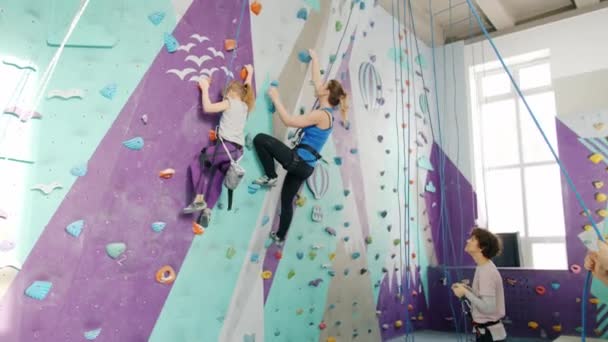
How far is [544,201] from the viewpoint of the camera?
17.5 ft

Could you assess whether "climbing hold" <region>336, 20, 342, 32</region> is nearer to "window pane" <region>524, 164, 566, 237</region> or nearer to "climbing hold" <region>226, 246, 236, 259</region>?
"climbing hold" <region>226, 246, 236, 259</region>

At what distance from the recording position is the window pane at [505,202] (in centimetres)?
545

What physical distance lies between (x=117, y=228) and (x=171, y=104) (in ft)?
2.31

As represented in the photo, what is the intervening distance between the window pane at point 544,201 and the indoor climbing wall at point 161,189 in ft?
7.87

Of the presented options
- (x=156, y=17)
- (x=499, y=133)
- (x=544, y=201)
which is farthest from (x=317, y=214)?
(x=499, y=133)

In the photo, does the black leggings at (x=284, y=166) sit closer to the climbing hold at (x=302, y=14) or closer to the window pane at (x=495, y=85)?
the climbing hold at (x=302, y=14)

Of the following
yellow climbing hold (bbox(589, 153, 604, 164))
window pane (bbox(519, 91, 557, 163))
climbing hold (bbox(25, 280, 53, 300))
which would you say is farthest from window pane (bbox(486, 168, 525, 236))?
climbing hold (bbox(25, 280, 53, 300))

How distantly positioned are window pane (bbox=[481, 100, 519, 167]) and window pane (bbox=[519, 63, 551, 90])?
0.26 m

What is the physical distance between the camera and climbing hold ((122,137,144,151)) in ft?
7.59

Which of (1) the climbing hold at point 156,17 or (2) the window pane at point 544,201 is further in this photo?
(2) the window pane at point 544,201

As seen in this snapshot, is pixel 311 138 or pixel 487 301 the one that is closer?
pixel 487 301

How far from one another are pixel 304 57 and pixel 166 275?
182 cm

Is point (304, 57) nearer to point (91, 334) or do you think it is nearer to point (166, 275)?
point (166, 275)

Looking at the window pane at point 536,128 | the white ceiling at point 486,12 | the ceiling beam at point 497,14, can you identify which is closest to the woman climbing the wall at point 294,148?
the white ceiling at point 486,12
